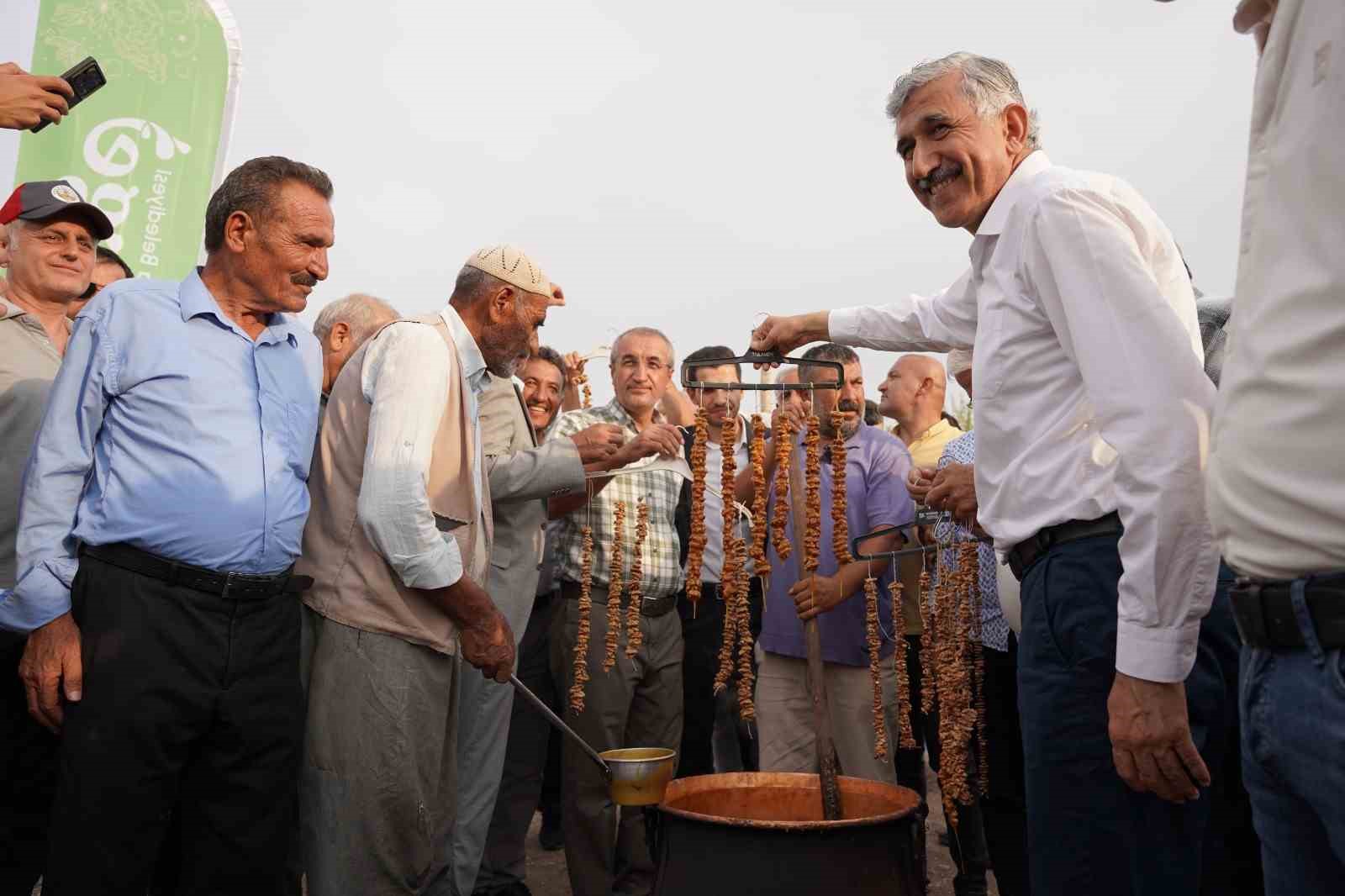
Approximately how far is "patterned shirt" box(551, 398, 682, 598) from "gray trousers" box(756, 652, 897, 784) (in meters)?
0.83

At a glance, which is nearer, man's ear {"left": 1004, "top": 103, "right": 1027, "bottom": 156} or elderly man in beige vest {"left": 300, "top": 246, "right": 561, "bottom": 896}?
man's ear {"left": 1004, "top": 103, "right": 1027, "bottom": 156}

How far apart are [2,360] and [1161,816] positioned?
415 cm

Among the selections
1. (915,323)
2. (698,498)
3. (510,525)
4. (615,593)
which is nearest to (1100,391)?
(915,323)

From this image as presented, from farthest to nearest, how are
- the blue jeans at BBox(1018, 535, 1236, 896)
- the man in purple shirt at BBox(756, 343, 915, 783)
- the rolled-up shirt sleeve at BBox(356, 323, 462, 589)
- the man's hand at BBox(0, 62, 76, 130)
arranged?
the man in purple shirt at BBox(756, 343, 915, 783) → the rolled-up shirt sleeve at BBox(356, 323, 462, 589) → the man's hand at BBox(0, 62, 76, 130) → the blue jeans at BBox(1018, 535, 1236, 896)

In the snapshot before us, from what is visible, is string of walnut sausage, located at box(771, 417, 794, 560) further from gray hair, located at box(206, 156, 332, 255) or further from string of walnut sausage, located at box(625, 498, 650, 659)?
gray hair, located at box(206, 156, 332, 255)

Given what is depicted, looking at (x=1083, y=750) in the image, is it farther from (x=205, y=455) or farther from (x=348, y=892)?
(x=205, y=455)

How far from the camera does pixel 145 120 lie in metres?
7.97

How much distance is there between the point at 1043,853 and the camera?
2.37m

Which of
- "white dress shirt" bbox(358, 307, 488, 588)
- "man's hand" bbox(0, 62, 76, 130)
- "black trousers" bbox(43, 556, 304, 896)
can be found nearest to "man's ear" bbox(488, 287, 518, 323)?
"white dress shirt" bbox(358, 307, 488, 588)

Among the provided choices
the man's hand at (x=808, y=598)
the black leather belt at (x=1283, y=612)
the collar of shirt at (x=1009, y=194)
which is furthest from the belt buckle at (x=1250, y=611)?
the man's hand at (x=808, y=598)

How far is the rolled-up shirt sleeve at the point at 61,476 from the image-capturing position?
281cm

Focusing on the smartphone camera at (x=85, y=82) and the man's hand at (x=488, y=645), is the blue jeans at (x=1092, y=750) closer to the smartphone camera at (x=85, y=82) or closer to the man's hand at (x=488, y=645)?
the man's hand at (x=488, y=645)

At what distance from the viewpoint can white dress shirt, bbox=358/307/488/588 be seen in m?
3.19

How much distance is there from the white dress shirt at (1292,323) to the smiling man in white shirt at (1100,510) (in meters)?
0.66
